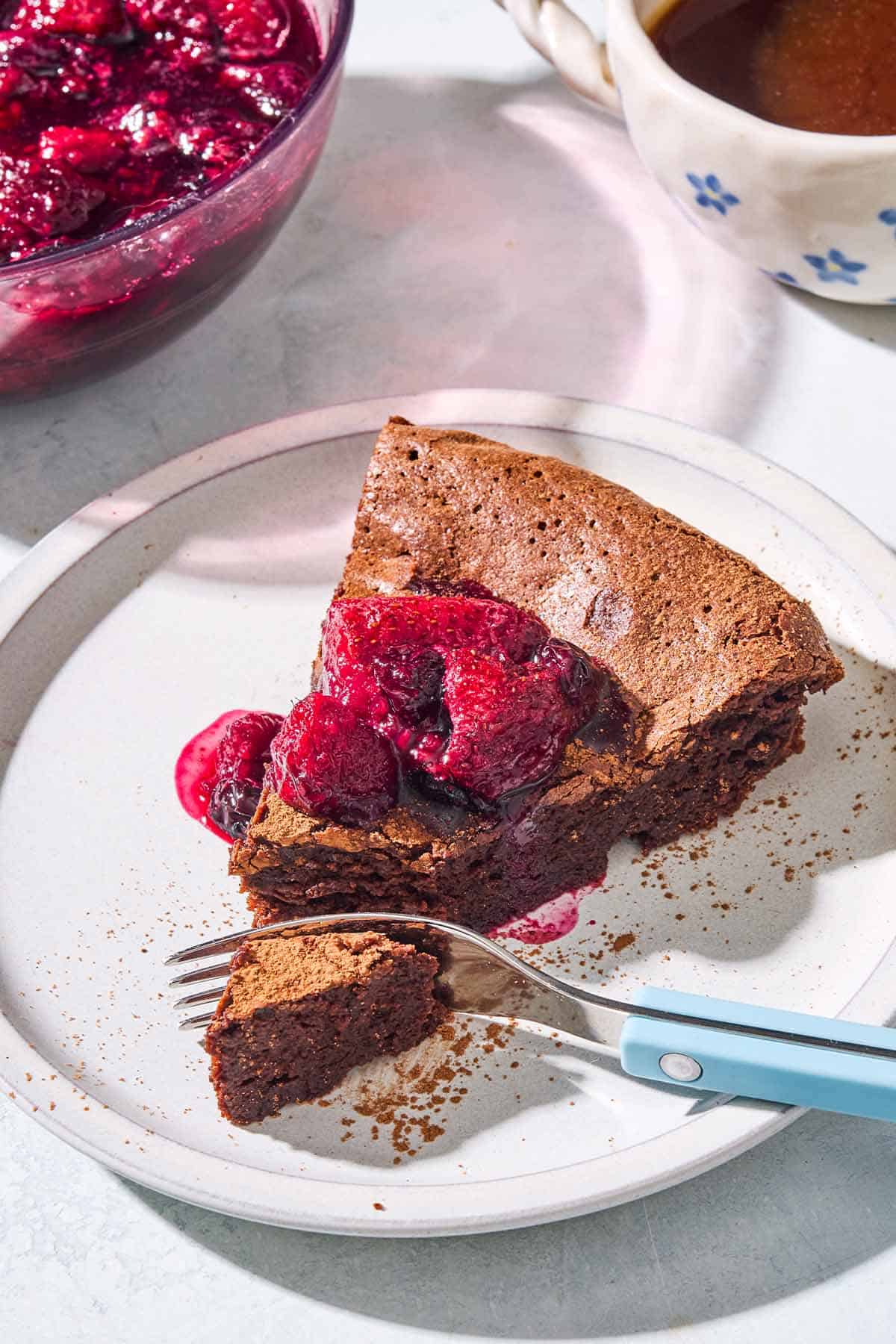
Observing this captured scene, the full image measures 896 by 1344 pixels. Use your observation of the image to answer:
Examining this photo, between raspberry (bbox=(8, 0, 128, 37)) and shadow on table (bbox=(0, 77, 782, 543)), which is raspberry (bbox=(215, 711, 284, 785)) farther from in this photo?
raspberry (bbox=(8, 0, 128, 37))

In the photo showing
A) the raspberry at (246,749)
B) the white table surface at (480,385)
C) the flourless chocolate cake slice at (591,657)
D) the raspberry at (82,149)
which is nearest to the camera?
the white table surface at (480,385)

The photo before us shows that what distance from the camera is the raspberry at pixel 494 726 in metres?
2.28

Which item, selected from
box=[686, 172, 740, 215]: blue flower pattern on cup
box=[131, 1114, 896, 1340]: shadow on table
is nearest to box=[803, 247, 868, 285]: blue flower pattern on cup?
box=[686, 172, 740, 215]: blue flower pattern on cup

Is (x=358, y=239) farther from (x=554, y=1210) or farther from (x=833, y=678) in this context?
(x=554, y=1210)

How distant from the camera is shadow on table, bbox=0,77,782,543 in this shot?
3.24 m

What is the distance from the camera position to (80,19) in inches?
120

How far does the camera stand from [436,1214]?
6.80ft

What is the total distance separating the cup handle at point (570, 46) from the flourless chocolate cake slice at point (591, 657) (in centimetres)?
92

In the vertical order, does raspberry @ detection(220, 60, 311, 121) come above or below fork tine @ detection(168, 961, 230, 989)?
above

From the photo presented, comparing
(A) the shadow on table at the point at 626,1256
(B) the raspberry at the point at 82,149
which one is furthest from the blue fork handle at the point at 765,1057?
(B) the raspberry at the point at 82,149

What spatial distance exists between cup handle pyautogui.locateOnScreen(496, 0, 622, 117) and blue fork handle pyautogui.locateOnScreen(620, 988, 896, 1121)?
75.5 inches

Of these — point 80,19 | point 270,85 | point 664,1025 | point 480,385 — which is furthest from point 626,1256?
point 80,19

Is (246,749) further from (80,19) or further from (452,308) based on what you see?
→ (80,19)

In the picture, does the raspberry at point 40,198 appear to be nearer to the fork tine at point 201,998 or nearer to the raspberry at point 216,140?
the raspberry at point 216,140
